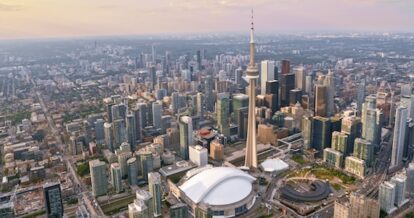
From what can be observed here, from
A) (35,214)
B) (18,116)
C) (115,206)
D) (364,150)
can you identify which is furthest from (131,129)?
(364,150)

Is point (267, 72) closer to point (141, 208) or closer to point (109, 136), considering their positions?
point (109, 136)

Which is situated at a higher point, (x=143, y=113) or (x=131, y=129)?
(x=143, y=113)

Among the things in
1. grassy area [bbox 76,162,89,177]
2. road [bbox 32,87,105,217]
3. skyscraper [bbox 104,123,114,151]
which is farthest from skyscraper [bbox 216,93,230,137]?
road [bbox 32,87,105,217]

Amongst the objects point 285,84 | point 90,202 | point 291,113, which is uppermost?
point 285,84

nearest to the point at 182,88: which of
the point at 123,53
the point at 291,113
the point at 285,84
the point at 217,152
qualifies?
the point at 285,84

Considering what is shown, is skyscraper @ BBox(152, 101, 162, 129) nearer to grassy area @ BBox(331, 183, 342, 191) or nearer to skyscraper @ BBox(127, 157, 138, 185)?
skyscraper @ BBox(127, 157, 138, 185)

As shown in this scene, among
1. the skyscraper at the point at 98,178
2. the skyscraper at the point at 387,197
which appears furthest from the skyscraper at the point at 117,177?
the skyscraper at the point at 387,197

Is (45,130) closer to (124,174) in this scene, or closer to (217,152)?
(124,174)
